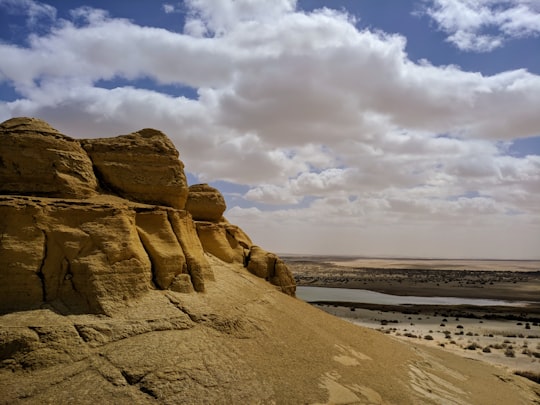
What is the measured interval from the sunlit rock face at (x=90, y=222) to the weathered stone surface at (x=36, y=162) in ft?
0.09

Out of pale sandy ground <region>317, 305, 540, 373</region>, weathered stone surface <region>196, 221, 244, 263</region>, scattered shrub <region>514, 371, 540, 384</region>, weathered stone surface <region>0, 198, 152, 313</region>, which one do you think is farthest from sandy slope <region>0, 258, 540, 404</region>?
pale sandy ground <region>317, 305, 540, 373</region>

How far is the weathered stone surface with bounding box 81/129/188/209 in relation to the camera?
48.2ft

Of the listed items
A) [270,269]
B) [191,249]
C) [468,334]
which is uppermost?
[191,249]

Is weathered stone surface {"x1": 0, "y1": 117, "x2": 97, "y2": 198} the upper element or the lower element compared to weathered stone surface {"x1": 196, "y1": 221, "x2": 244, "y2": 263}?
upper

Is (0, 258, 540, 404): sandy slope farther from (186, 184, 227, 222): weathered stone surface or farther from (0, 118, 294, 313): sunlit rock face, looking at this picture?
(186, 184, 227, 222): weathered stone surface

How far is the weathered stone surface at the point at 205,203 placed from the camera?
20.6 metres

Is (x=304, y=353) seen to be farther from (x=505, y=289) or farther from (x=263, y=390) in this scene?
(x=505, y=289)

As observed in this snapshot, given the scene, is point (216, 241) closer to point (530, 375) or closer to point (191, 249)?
point (191, 249)

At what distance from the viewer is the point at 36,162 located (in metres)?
12.7

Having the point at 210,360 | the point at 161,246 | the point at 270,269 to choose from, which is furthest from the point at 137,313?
the point at 270,269

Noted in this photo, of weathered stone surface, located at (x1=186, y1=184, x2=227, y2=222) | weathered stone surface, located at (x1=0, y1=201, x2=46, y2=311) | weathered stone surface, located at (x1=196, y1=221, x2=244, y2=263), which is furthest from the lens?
weathered stone surface, located at (x1=186, y1=184, x2=227, y2=222)

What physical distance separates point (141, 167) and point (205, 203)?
601cm

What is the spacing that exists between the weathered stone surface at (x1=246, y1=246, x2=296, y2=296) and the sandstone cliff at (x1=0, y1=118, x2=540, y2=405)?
110 inches

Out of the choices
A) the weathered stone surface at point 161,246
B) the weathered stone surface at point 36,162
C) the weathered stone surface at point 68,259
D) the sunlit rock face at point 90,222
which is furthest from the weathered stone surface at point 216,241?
the weathered stone surface at point 68,259
